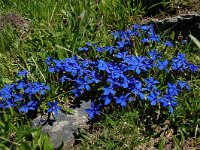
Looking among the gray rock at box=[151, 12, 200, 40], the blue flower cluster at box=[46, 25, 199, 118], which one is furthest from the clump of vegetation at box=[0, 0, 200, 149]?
the gray rock at box=[151, 12, 200, 40]

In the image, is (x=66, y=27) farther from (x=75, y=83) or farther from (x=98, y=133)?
(x=98, y=133)

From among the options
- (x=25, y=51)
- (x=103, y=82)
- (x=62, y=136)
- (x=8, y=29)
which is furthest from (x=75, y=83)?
(x=8, y=29)

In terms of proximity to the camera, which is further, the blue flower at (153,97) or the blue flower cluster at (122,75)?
the blue flower cluster at (122,75)

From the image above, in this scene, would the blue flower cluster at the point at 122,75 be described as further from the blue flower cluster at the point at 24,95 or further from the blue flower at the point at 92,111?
the blue flower cluster at the point at 24,95

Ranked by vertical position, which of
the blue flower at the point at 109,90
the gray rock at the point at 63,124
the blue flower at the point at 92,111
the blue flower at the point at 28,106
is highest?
the blue flower at the point at 109,90

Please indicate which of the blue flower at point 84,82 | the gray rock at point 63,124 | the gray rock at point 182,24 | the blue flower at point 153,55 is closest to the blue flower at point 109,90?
the blue flower at point 84,82

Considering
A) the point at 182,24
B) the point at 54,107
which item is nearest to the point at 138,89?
the point at 54,107

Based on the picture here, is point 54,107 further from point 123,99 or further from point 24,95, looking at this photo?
point 123,99
